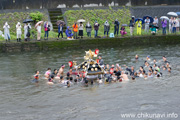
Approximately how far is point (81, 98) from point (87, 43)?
49.7 feet

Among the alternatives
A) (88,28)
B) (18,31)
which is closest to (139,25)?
(88,28)

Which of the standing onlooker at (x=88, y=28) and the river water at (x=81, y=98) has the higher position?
the standing onlooker at (x=88, y=28)

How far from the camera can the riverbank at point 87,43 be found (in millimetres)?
31328

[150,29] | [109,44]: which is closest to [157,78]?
[109,44]

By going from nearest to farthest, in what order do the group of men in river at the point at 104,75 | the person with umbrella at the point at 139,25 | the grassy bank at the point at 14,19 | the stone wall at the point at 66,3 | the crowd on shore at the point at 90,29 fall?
1. the group of men in river at the point at 104,75
2. the crowd on shore at the point at 90,29
3. the grassy bank at the point at 14,19
4. the person with umbrella at the point at 139,25
5. the stone wall at the point at 66,3

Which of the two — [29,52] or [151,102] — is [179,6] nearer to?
[29,52]

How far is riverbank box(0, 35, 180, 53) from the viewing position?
103 ft

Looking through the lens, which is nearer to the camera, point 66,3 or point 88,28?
point 88,28

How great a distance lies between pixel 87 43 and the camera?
3306 cm

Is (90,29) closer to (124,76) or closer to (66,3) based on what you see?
(66,3)

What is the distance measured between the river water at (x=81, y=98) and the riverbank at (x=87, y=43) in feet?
17.8

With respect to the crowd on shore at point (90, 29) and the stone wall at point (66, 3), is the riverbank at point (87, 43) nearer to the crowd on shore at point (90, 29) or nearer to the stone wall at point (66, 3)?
the crowd on shore at point (90, 29)

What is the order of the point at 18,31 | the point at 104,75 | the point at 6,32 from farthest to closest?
the point at 18,31
the point at 6,32
the point at 104,75

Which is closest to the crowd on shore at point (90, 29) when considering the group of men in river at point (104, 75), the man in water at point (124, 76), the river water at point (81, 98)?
the river water at point (81, 98)
